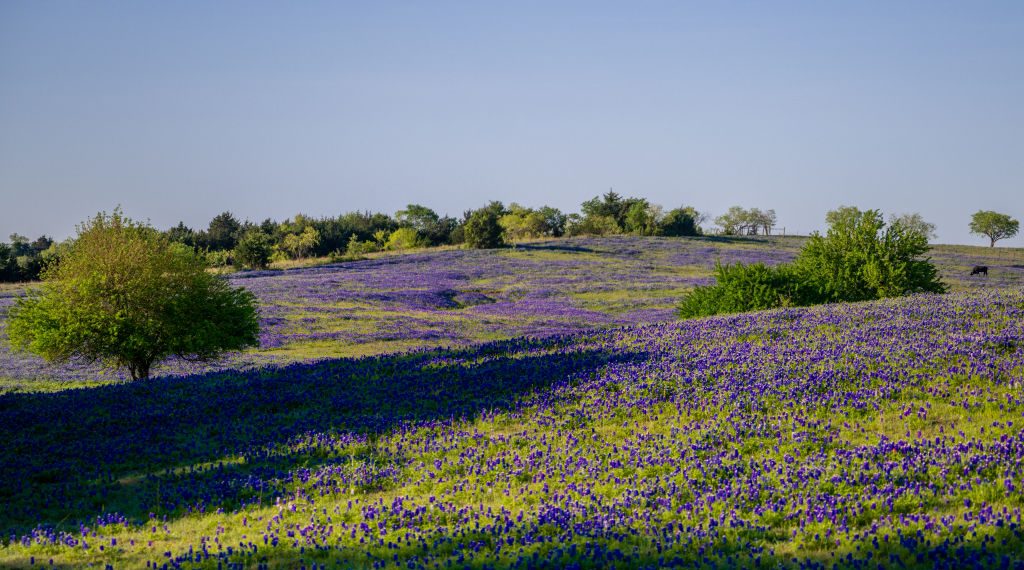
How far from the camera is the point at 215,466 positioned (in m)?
11.8

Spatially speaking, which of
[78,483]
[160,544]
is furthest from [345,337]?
[160,544]

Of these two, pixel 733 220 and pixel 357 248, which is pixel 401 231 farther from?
pixel 733 220

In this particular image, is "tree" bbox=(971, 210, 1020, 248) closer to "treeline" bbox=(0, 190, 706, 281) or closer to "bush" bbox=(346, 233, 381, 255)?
"treeline" bbox=(0, 190, 706, 281)

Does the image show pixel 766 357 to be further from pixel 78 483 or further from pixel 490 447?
pixel 78 483

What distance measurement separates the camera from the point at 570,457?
34.9 ft

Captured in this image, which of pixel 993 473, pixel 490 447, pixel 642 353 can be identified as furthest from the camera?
pixel 642 353

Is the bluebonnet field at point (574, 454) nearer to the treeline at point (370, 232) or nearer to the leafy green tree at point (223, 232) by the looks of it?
the treeline at point (370, 232)

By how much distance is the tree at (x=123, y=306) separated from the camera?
24328mm

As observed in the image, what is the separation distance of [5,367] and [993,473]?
36168 mm

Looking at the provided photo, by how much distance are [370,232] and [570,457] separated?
107 m

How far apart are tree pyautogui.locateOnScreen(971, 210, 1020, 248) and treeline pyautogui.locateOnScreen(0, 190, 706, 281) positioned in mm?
57453

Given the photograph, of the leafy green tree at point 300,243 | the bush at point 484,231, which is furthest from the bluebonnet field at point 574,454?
the leafy green tree at point 300,243

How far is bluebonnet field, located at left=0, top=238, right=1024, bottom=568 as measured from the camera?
7.61m

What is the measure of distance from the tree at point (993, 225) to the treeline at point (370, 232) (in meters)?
57.5
